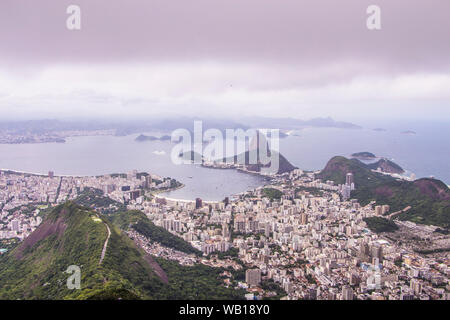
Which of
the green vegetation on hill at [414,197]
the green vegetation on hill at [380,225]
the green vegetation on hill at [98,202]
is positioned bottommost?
the green vegetation on hill at [98,202]

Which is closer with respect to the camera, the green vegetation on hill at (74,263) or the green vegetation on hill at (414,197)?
the green vegetation on hill at (74,263)

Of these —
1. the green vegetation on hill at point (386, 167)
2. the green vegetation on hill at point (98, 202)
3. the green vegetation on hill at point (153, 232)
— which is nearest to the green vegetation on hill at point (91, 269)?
the green vegetation on hill at point (153, 232)

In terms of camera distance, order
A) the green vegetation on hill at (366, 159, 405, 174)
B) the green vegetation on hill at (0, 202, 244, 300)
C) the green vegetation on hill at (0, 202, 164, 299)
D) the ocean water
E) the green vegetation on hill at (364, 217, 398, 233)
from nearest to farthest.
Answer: the green vegetation on hill at (0, 202, 164, 299) → the green vegetation on hill at (0, 202, 244, 300) → the green vegetation on hill at (364, 217, 398, 233) → the ocean water → the green vegetation on hill at (366, 159, 405, 174)

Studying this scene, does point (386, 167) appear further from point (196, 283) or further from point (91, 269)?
point (91, 269)

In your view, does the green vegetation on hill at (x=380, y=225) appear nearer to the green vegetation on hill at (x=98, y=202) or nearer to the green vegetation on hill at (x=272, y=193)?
the green vegetation on hill at (x=272, y=193)

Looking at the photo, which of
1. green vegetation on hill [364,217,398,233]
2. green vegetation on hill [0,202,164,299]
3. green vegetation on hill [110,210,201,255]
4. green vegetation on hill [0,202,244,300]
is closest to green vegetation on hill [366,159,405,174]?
green vegetation on hill [364,217,398,233]

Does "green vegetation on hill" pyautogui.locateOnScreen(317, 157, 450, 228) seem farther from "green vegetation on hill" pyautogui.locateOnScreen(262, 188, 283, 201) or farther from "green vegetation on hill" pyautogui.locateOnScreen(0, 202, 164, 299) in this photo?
"green vegetation on hill" pyautogui.locateOnScreen(0, 202, 164, 299)
